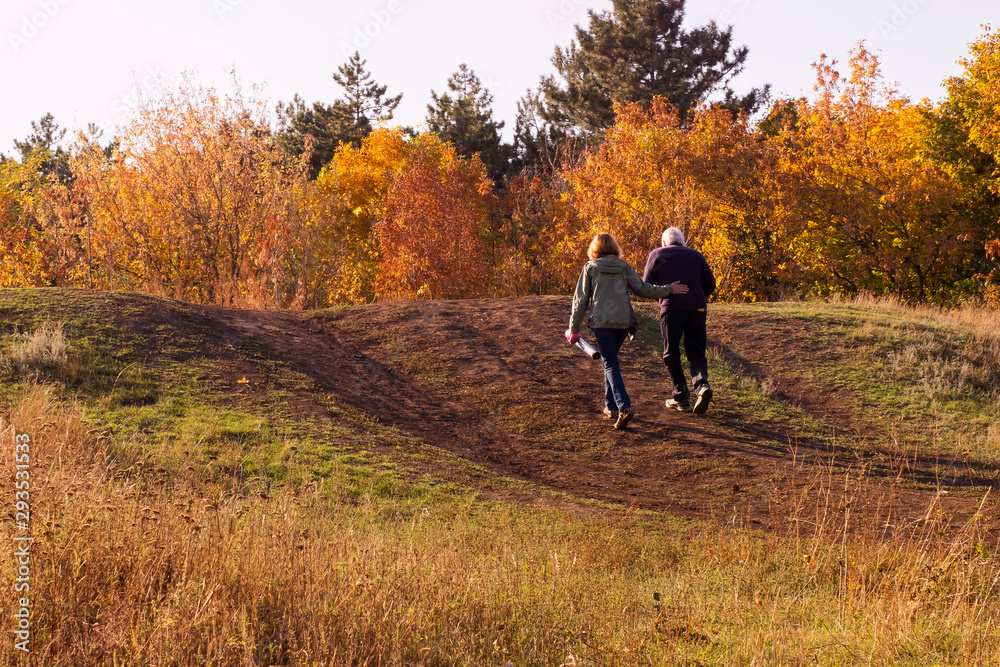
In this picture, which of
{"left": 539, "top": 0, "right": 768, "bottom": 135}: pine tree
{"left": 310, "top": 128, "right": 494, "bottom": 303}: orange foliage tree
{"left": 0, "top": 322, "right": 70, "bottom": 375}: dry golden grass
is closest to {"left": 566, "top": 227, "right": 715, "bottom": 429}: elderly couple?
{"left": 0, "top": 322, "right": 70, "bottom": 375}: dry golden grass

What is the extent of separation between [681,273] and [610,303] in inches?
42.1

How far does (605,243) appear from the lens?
9438 millimetres

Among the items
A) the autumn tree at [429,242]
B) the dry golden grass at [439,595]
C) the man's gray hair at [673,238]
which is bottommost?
the dry golden grass at [439,595]

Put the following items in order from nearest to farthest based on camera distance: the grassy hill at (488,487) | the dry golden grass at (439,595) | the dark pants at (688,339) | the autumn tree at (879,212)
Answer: the dry golden grass at (439,595)
the grassy hill at (488,487)
the dark pants at (688,339)
the autumn tree at (879,212)

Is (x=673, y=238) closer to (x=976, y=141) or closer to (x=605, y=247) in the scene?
(x=605, y=247)

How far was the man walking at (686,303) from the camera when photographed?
9719 millimetres

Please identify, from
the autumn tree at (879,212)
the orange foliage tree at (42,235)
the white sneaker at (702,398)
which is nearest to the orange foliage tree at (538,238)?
the autumn tree at (879,212)

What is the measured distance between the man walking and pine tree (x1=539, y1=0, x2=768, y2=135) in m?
31.5

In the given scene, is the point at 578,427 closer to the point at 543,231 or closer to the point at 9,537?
the point at 9,537

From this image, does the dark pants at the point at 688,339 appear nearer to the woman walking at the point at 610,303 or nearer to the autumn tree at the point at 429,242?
the woman walking at the point at 610,303

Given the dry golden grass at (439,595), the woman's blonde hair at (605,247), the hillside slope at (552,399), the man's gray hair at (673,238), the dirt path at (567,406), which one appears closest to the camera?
the dry golden grass at (439,595)

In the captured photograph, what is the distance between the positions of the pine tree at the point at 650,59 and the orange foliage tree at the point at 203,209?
80.8ft

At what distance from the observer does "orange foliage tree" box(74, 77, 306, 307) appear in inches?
719

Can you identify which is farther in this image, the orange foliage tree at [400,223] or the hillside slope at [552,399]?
the orange foliage tree at [400,223]
